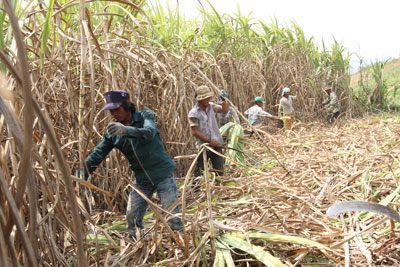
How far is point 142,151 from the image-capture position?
97.4 inches

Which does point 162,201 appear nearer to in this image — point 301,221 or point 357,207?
point 301,221

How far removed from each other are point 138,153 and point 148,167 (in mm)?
144

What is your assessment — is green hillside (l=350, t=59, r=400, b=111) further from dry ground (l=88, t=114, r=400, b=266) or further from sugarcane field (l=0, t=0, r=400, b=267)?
dry ground (l=88, t=114, r=400, b=266)

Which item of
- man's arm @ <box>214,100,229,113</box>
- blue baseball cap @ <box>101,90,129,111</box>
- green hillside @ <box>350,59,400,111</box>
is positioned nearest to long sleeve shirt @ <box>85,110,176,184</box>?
blue baseball cap @ <box>101,90,129,111</box>

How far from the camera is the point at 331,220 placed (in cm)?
249

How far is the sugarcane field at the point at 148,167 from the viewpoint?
3.66ft

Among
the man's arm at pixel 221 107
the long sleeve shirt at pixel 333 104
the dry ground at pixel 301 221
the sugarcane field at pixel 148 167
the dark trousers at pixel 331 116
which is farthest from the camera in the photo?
the dark trousers at pixel 331 116

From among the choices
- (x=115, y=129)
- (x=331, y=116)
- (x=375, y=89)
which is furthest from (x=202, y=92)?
(x=375, y=89)

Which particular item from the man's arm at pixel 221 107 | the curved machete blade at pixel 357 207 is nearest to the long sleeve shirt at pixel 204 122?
the man's arm at pixel 221 107

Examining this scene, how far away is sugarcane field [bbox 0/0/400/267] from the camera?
1.11 m

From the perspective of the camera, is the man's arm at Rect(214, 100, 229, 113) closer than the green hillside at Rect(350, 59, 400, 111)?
Yes

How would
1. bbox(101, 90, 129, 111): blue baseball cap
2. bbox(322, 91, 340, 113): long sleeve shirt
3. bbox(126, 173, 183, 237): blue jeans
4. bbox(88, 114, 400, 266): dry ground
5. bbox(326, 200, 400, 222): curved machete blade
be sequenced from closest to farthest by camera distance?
1. bbox(326, 200, 400, 222): curved machete blade
2. bbox(88, 114, 400, 266): dry ground
3. bbox(101, 90, 129, 111): blue baseball cap
4. bbox(126, 173, 183, 237): blue jeans
5. bbox(322, 91, 340, 113): long sleeve shirt

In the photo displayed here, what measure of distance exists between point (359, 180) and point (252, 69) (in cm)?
471

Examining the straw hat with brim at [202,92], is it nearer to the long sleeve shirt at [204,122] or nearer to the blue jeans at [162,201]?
the long sleeve shirt at [204,122]
